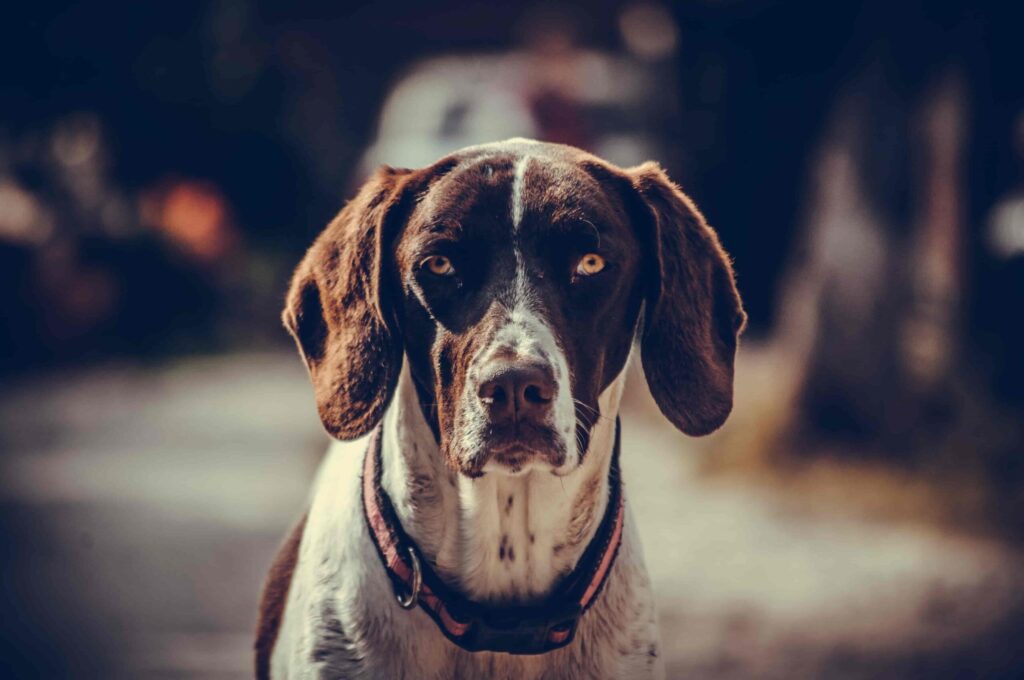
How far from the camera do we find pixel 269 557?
5.58 m

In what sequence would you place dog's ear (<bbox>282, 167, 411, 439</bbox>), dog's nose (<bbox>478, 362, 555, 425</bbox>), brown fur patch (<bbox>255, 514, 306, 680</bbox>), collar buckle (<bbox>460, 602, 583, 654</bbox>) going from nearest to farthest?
dog's nose (<bbox>478, 362, 555, 425</bbox>) < collar buckle (<bbox>460, 602, 583, 654</bbox>) < dog's ear (<bbox>282, 167, 411, 439</bbox>) < brown fur patch (<bbox>255, 514, 306, 680</bbox>)

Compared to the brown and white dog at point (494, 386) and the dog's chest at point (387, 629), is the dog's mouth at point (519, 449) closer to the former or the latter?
the brown and white dog at point (494, 386)

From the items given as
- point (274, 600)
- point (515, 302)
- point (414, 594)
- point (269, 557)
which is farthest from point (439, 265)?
point (269, 557)

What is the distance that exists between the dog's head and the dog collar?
0.22m

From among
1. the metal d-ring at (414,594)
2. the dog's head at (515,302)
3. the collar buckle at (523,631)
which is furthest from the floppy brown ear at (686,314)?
the metal d-ring at (414,594)

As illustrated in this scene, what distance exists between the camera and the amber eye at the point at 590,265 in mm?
2475

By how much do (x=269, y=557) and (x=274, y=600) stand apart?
114 inches

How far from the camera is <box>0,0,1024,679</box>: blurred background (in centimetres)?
521

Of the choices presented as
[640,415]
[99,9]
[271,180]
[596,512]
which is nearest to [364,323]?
[596,512]

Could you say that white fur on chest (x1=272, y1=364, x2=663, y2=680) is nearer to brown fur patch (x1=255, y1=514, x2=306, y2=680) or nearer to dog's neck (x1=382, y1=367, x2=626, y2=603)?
dog's neck (x1=382, y1=367, x2=626, y2=603)

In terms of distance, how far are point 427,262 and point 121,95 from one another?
9505mm

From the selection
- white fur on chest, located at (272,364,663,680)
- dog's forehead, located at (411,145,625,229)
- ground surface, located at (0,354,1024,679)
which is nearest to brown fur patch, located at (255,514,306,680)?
white fur on chest, located at (272,364,663,680)

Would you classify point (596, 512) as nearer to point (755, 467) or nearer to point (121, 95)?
point (755, 467)

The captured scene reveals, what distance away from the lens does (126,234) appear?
11.1 m
